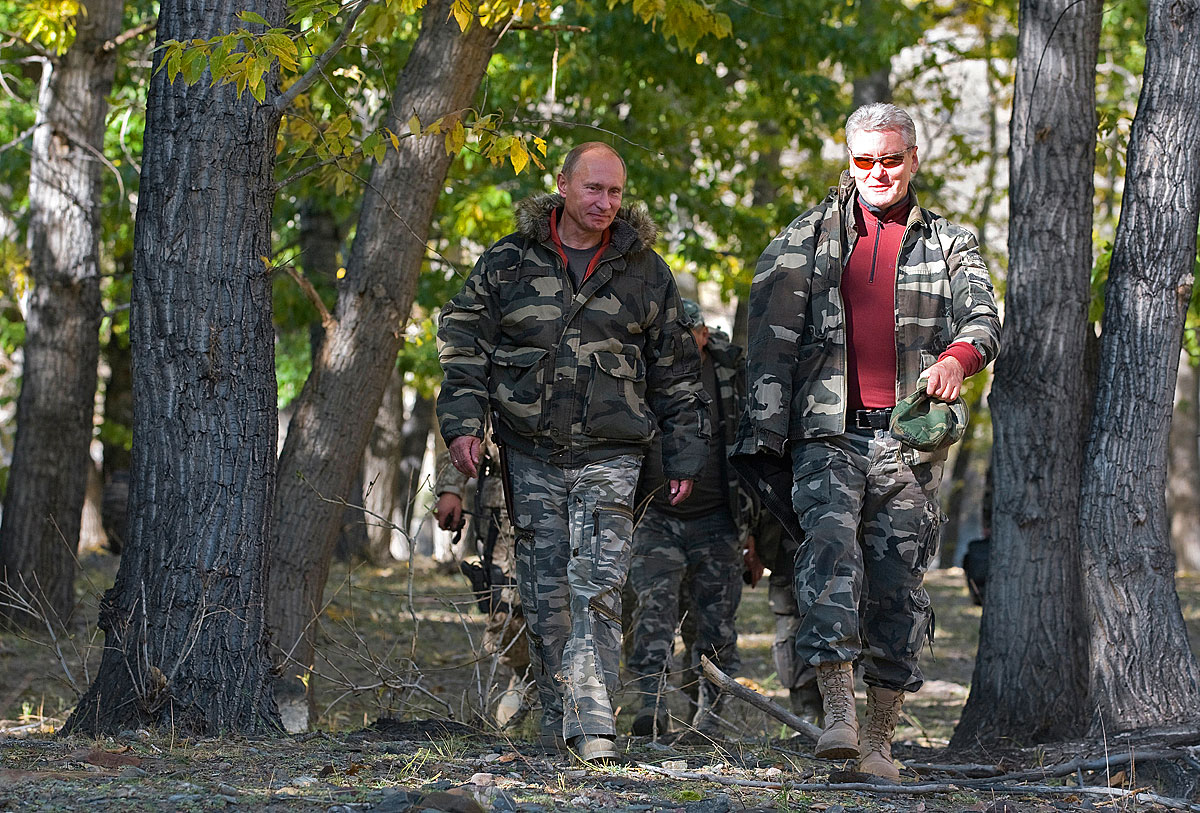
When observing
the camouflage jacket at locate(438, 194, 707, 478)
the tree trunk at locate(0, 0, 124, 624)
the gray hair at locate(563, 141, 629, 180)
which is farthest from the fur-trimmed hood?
the tree trunk at locate(0, 0, 124, 624)

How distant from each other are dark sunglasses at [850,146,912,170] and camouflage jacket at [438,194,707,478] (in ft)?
2.90

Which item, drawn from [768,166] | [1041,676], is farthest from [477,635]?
[768,166]

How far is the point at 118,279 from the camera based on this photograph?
1716 centimetres

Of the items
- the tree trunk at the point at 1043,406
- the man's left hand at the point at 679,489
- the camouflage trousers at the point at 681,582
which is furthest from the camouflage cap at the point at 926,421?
the camouflage trousers at the point at 681,582

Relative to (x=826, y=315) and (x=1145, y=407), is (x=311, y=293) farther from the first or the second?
(x=1145, y=407)

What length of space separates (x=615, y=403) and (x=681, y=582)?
2.03 m

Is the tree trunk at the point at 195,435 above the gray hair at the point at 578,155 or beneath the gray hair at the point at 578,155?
beneath

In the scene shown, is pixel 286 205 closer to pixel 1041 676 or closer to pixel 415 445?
pixel 415 445

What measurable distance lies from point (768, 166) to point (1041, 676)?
11.4m

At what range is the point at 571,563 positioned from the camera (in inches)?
187

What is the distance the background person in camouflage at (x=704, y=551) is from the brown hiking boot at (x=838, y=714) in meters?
2.00

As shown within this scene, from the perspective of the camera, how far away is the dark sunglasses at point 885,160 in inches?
182

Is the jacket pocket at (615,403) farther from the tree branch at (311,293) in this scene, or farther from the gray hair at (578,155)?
the tree branch at (311,293)

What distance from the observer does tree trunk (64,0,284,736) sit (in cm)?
465
